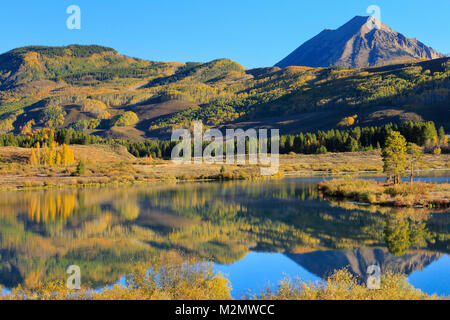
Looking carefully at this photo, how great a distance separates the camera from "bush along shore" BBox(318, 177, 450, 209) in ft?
99.0

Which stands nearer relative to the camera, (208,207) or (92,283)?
(92,283)

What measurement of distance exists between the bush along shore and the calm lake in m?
2.04

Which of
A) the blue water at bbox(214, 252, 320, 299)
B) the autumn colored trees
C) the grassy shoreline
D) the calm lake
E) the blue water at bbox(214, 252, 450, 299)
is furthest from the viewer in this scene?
the grassy shoreline

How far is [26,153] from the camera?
9038 cm

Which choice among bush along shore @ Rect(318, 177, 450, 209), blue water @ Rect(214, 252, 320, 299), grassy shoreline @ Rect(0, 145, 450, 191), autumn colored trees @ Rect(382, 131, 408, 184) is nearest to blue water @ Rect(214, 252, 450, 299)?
blue water @ Rect(214, 252, 320, 299)

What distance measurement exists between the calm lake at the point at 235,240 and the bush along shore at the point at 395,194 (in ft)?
6.70

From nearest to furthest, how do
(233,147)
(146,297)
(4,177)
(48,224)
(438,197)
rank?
(146,297)
(48,224)
(438,197)
(4,177)
(233,147)

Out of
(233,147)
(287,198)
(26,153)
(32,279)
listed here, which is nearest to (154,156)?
(233,147)

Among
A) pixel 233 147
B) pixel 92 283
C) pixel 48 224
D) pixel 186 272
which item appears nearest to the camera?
pixel 186 272

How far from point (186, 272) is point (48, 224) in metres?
17.6

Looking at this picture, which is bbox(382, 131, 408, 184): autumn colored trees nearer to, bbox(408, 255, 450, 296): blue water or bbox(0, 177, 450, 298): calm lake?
bbox(0, 177, 450, 298): calm lake

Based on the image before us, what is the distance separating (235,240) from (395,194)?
18.1m

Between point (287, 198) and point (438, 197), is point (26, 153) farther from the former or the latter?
point (438, 197)
